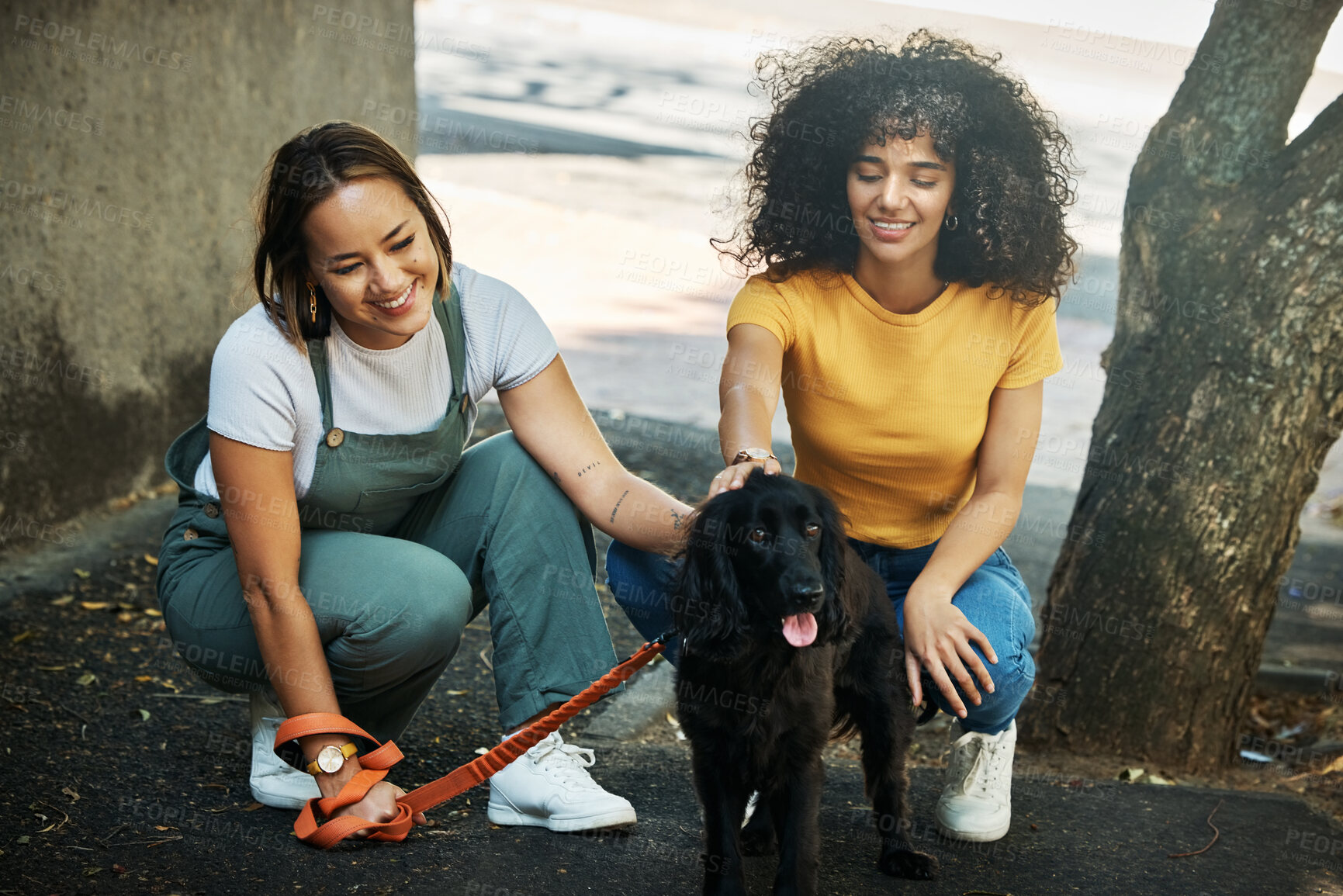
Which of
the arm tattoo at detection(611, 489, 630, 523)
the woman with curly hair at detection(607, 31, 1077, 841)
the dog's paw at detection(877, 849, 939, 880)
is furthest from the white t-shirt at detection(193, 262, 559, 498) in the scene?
the dog's paw at detection(877, 849, 939, 880)

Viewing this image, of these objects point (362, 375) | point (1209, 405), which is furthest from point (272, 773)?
point (1209, 405)

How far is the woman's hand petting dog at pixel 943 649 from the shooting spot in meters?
2.51

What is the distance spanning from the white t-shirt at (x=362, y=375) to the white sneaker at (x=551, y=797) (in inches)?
30.4

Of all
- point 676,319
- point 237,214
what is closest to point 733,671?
point 237,214

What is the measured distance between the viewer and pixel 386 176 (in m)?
2.40

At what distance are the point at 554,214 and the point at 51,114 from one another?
→ 7.62 meters

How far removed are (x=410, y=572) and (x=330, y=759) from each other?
413 millimetres

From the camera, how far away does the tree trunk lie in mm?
3189

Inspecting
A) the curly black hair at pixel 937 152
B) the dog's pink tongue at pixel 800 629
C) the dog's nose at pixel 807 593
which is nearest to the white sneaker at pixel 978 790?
the dog's pink tongue at pixel 800 629

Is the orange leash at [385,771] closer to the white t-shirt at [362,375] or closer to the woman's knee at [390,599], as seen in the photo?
the woman's knee at [390,599]

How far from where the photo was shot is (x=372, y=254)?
7.73 feet

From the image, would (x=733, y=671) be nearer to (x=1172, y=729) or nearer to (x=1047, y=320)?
(x=1047, y=320)

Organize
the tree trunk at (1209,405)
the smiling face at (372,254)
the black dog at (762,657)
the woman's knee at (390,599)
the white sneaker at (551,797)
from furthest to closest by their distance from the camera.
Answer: the tree trunk at (1209,405) < the white sneaker at (551,797) < the woman's knee at (390,599) < the smiling face at (372,254) < the black dog at (762,657)

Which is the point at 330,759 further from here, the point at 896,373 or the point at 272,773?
the point at 896,373
